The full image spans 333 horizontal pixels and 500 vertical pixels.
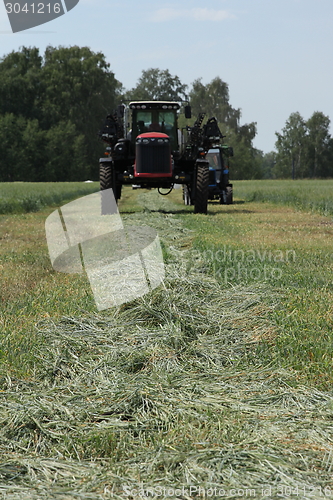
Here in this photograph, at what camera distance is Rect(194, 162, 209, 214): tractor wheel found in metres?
13.7

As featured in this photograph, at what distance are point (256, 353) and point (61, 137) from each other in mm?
58340

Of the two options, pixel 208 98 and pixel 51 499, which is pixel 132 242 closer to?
pixel 51 499

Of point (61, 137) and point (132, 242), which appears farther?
point (61, 137)

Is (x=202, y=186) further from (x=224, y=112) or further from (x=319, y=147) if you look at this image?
(x=319, y=147)

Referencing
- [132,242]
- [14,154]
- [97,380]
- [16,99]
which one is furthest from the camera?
[16,99]

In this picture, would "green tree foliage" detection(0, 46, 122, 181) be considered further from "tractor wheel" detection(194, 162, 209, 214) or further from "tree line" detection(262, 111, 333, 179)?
"tractor wheel" detection(194, 162, 209, 214)

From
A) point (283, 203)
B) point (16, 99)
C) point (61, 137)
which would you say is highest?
point (16, 99)

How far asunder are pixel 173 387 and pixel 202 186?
35.7 ft

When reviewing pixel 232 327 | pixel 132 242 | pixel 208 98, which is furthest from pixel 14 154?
pixel 232 327

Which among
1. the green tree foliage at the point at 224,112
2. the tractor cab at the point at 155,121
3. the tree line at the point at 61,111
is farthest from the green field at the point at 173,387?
the green tree foliage at the point at 224,112

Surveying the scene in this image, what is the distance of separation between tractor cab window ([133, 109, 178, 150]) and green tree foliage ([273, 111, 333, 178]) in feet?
272

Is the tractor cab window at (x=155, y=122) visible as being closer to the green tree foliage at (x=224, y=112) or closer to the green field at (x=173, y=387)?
the green field at (x=173, y=387)

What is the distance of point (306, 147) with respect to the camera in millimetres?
94625

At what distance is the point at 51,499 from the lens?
7.23 ft
